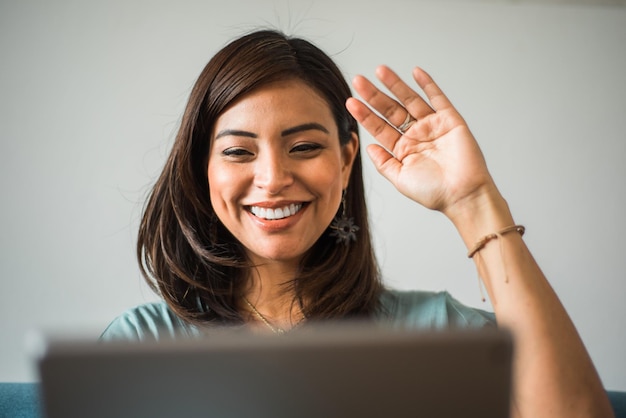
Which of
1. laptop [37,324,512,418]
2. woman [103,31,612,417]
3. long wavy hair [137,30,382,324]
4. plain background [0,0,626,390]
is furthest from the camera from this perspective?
plain background [0,0,626,390]

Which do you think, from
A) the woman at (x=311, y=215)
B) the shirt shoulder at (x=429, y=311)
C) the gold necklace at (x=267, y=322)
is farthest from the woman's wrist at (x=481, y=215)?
the gold necklace at (x=267, y=322)

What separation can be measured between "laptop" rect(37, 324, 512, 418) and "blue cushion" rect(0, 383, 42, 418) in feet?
3.40

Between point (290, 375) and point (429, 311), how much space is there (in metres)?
1.08

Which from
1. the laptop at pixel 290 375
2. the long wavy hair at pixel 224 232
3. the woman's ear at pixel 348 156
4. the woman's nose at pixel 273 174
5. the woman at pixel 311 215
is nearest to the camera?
the laptop at pixel 290 375

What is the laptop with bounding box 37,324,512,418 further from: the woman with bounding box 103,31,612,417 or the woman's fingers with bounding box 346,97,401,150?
the woman's fingers with bounding box 346,97,401,150

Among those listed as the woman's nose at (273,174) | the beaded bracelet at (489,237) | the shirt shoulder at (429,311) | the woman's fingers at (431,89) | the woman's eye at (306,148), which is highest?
the woman's fingers at (431,89)

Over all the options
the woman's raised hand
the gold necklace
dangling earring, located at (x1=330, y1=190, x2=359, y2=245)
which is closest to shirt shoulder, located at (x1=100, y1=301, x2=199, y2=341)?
the gold necklace

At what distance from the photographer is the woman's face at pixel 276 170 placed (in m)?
1.48

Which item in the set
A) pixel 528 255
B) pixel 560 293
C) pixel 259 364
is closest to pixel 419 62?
pixel 560 293

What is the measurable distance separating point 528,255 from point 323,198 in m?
0.47

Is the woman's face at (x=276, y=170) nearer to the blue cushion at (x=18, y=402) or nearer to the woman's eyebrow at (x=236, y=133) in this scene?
the woman's eyebrow at (x=236, y=133)

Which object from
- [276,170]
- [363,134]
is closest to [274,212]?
[276,170]

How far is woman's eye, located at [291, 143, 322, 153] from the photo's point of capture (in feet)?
4.92

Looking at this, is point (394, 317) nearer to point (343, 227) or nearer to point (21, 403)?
point (343, 227)
